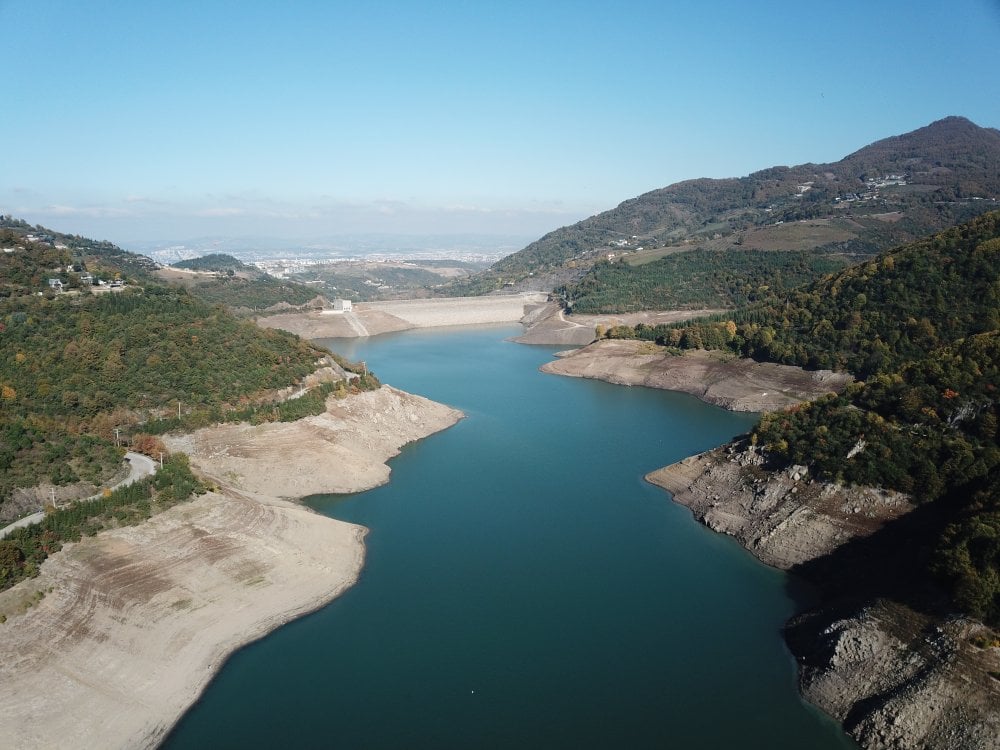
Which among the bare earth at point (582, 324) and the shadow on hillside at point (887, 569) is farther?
the bare earth at point (582, 324)

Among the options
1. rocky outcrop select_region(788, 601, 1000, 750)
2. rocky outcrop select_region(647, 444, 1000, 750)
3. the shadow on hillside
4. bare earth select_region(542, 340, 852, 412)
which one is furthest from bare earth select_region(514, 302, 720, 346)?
rocky outcrop select_region(788, 601, 1000, 750)

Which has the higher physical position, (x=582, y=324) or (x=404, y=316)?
(x=404, y=316)

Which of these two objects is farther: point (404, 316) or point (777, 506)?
point (404, 316)

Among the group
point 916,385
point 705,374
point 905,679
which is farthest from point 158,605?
point 705,374

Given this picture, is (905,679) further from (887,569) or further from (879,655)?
(887,569)

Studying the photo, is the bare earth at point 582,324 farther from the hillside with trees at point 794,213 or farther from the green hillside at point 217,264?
the green hillside at point 217,264

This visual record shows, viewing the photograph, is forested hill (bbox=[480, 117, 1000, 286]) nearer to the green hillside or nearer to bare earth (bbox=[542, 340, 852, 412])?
the green hillside

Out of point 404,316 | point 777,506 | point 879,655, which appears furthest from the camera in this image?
point 404,316

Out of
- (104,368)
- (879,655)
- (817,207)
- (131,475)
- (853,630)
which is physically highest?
(817,207)

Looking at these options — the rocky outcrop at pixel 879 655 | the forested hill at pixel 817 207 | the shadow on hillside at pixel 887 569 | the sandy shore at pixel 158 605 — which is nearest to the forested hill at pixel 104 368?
the sandy shore at pixel 158 605
